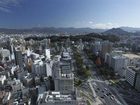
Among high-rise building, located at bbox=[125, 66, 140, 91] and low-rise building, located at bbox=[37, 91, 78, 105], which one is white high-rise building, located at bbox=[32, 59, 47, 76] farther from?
high-rise building, located at bbox=[125, 66, 140, 91]

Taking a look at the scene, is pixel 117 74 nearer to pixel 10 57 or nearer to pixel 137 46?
pixel 10 57

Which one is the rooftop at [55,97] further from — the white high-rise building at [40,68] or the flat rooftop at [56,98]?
the white high-rise building at [40,68]

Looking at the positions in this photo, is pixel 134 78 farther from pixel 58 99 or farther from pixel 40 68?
pixel 40 68

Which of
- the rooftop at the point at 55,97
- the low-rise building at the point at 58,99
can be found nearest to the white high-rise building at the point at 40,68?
the rooftop at the point at 55,97

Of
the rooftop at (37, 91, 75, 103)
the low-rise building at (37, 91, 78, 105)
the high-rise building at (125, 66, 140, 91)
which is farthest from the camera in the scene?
the high-rise building at (125, 66, 140, 91)

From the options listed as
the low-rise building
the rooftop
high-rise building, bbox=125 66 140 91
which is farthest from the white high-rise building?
high-rise building, bbox=125 66 140 91

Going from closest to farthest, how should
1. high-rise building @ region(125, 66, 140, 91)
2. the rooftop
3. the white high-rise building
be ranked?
the rooftop < high-rise building @ region(125, 66, 140, 91) < the white high-rise building

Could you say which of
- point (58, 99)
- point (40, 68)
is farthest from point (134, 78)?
point (40, 68)

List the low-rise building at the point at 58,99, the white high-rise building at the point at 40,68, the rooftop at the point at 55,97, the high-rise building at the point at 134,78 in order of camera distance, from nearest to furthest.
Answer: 1. the low-rise building at the point at 58,99
2. the rooftop at the point at 55,97
3. the high-rise building at the point at 134,78
4. the white high-rise building at the point at 40,68

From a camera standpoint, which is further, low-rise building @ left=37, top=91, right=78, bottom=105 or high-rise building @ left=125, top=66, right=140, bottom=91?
high-rise building @ left=125, top=66, right=140, bottom=91

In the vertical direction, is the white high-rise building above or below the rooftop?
below

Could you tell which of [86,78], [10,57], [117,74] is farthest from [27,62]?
[117,74]
